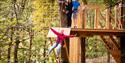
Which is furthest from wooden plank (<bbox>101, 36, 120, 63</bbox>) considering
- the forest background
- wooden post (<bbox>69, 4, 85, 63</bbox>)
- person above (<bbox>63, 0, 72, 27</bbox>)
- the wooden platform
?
person above (<bbox>63, 0, 72, 27</bbox>)

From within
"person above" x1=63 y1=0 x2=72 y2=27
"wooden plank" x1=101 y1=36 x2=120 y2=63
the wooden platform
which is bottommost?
"wooden plank" x1=101 y1=36 x2=120 y2=63

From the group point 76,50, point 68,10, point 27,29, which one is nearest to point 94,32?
point 76,50

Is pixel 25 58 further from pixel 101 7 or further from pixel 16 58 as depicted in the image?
pixel 101 7

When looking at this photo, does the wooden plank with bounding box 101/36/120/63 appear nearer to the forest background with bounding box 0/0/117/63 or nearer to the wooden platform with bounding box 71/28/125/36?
the wooden platform with bounding box 71/28/125/36

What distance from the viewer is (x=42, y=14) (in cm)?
1216

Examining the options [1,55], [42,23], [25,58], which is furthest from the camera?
[25,58]

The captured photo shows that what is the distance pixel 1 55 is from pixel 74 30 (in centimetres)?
826

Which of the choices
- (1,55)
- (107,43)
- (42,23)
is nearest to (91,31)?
(107,43)

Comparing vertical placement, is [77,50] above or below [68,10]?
below

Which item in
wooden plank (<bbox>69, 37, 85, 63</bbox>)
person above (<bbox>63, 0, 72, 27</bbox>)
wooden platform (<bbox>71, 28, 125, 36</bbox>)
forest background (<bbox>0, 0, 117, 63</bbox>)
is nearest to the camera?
person above (<bbox>63, 0, 72, 27</bbox>)

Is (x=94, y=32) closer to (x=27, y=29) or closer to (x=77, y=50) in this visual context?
(x=77, y=50)

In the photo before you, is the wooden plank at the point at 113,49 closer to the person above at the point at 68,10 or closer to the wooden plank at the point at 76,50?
the wooden plank at the point at 76,50

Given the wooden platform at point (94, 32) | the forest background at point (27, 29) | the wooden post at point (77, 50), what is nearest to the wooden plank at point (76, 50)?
the wooden post at point (77, 50)

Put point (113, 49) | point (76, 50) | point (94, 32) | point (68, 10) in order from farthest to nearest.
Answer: point (113, 49)
point (76, 50)
point (94, 32)
point (68, 10)
